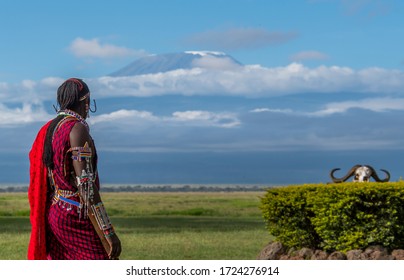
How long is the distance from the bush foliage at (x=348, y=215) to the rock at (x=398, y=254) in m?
0.10

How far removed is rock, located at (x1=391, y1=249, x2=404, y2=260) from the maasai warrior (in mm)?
6444

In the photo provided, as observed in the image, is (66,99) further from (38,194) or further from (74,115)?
(38,194)

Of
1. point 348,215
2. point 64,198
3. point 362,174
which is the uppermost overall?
point 362,174

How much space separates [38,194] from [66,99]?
880 millimetres

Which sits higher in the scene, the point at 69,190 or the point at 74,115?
the point at 74,115

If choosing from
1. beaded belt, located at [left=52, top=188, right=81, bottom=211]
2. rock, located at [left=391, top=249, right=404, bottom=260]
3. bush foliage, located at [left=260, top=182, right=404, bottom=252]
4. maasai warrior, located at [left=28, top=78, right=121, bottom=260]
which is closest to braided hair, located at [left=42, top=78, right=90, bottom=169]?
maasai warrior, located at [left=28, top=78, right=121, bottom=260]

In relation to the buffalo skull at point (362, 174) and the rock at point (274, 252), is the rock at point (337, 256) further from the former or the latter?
the buffalo skull at point (362, 174)

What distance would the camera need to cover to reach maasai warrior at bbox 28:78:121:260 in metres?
5.62

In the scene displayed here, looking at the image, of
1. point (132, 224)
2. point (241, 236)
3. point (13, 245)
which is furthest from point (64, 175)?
point (132, 224)

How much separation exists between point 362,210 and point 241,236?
662 cm

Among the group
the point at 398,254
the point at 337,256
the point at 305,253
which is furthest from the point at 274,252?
the point at 398,254

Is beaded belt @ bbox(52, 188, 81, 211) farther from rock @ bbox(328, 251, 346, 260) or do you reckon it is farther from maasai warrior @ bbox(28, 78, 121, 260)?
rock @ bbox(328, 251, 346, 260)

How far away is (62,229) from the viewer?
5832mm

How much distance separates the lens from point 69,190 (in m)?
5.74
